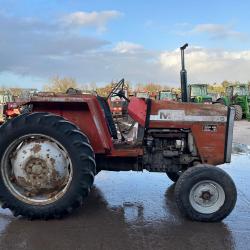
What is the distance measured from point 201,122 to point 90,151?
1.54 m

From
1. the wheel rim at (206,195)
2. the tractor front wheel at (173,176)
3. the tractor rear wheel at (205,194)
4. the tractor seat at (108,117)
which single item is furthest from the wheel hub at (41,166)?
the tractor front wheel at (173,176)

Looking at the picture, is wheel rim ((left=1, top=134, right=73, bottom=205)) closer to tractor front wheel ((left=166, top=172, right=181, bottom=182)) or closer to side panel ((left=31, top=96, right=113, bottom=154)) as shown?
side panel ((left=31, top=96, right=113, bottom=154))

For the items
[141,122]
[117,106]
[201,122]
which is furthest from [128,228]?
[117,106]

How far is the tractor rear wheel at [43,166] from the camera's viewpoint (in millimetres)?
5547

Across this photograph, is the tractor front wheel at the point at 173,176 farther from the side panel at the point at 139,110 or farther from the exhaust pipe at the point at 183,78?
the side panel at the point at 139,110

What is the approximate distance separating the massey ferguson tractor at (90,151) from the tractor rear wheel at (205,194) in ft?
0.04

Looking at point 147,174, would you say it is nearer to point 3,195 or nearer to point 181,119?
point 181,119

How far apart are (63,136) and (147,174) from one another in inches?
132

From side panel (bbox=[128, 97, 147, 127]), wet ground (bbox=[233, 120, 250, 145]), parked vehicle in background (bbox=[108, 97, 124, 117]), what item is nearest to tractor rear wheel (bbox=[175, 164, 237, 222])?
side panel (bbox=[128, 97, 147, 127])

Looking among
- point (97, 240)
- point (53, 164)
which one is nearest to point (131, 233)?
point (97, 240)

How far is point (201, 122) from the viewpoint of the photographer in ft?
20.1

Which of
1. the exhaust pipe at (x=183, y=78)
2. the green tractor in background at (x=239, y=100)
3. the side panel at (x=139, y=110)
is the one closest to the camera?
the side panel at (x=139, y=110)

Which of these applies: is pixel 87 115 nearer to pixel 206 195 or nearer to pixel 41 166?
pixel 41 166

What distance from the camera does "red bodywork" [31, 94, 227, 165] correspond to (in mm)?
5930
